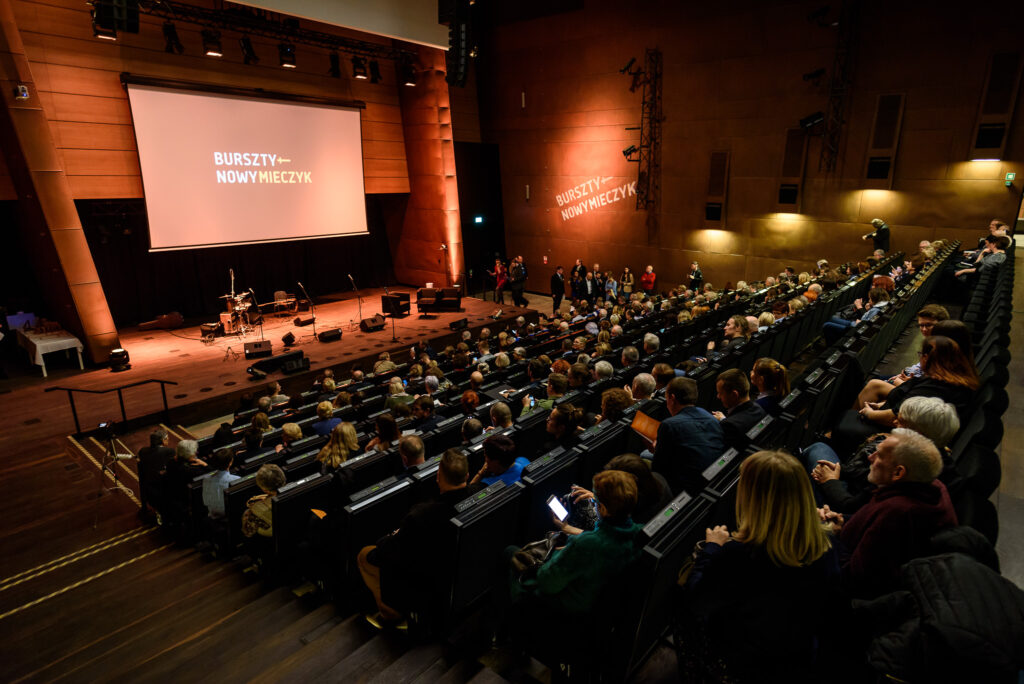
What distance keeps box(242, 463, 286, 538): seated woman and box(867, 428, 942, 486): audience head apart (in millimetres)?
3207

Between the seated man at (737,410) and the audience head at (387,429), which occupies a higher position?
the seated man at (737,410)

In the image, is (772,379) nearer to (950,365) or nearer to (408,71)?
(950,365)

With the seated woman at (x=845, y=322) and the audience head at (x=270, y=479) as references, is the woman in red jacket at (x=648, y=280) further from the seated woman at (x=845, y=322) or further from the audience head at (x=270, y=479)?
the audience head at (x=270, y=479)

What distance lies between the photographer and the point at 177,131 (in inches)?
416

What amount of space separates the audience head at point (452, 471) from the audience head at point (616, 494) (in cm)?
85

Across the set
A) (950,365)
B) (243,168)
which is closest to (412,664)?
(950,365)

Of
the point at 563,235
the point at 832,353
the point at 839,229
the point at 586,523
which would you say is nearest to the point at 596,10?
the point at 563,235

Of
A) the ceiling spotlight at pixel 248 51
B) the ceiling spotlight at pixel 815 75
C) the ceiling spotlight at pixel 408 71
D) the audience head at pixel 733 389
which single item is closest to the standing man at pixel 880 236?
the ceiling spotlight at pixel 815 75

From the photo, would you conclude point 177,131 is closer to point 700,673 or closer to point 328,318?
point 328,318

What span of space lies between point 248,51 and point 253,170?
7.79 feet

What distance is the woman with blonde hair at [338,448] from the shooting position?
3.83 meters

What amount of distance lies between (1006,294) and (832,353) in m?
2.84

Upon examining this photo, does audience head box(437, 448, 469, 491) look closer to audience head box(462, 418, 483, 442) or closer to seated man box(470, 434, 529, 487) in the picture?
seated man box(470, 434, 529, 487)

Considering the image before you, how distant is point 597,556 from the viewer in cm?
194
